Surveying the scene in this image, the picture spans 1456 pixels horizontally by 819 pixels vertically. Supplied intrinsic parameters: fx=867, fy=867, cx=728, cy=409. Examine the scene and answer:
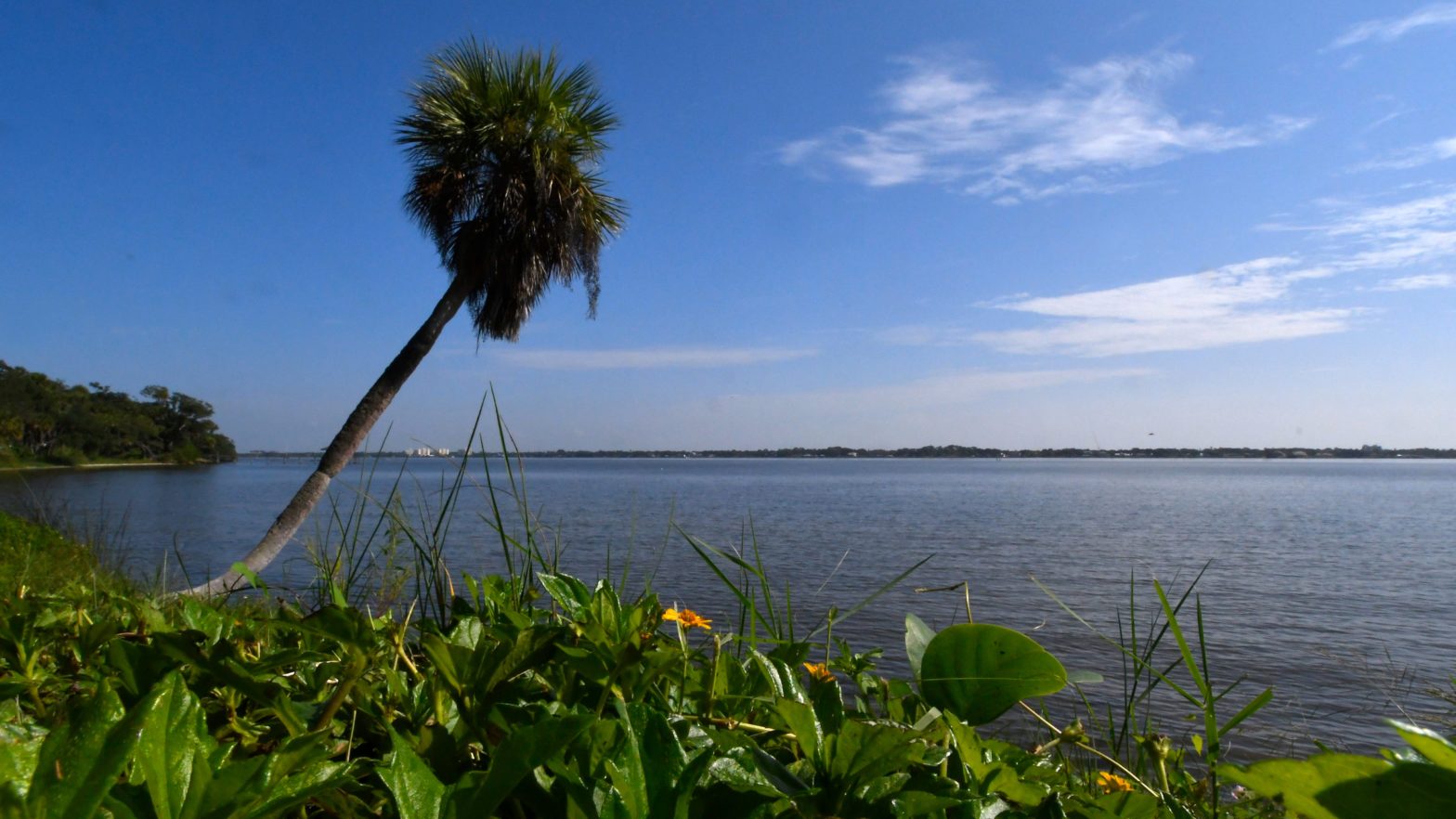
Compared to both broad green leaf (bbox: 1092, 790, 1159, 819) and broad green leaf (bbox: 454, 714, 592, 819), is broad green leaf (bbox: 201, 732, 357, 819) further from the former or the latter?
broad green leaf (bbox: 1092, 790, 1159, 819)

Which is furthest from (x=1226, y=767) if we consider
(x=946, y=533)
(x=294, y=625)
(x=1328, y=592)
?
(x=946, y=533)

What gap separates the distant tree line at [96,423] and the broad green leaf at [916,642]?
5315cm

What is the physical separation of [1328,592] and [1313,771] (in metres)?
18.2

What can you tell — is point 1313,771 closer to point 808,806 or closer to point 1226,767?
point 1226,767

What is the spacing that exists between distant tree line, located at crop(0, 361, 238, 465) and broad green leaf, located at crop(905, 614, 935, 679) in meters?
53.2

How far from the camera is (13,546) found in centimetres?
874

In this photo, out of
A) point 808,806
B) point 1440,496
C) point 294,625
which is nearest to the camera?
point 808,806

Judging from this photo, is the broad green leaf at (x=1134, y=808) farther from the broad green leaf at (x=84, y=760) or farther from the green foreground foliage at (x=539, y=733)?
the broad green leaf at (x=84, y=760)

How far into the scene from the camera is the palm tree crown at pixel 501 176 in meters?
9.92

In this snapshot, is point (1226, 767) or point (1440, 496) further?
point (1440, 496)

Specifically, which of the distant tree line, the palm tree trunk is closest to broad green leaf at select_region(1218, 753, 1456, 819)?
the palm tree trunk

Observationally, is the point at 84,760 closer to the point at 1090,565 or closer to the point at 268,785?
the point at 268,785

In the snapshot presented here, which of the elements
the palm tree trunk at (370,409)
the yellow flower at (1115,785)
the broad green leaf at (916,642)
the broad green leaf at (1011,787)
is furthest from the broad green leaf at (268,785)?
the palm tree trunk at (370,409)

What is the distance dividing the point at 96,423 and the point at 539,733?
7881 centimetres
